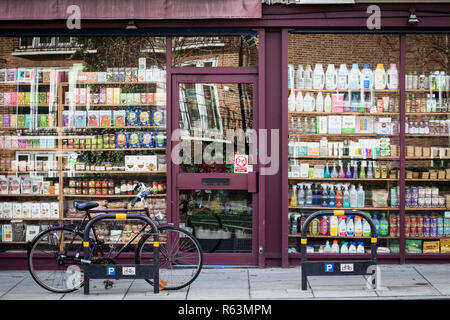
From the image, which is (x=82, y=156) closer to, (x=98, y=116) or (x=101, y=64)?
(x=98, y=116)

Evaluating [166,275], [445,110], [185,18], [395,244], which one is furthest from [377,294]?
[185,18]

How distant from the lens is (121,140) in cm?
881

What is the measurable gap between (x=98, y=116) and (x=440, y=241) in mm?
5495

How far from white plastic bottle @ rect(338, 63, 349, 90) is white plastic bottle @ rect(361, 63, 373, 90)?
242 mm

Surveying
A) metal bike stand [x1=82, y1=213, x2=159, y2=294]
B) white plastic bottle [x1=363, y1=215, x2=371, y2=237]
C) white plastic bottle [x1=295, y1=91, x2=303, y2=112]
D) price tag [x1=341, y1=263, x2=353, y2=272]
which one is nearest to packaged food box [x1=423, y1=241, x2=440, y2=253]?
white plastic bottle [x1=363, y1=215, x2=371, y2=237]

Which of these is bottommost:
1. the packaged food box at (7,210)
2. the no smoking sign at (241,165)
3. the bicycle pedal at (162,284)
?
the bicycle pedal at (162,284)

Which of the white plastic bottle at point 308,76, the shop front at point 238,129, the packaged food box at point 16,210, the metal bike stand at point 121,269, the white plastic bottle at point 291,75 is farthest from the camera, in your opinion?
the packaged food box at point 16,210

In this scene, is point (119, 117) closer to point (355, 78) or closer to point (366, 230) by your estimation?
point (355, 78)

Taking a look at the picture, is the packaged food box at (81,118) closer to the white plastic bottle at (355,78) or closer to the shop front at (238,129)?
the shop front at (238,129)

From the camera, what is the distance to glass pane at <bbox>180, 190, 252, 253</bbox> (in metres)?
8.61

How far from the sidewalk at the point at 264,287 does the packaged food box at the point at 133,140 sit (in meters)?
2.10

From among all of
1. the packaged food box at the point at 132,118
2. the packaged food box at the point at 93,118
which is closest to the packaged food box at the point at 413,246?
the packaged food box at the point at 132,118

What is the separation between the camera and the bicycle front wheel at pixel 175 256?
24.0 ft

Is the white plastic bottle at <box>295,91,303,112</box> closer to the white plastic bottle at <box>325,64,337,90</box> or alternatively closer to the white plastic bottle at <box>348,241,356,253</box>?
the white plastic bottle at <box>325,64,337,90</box>
